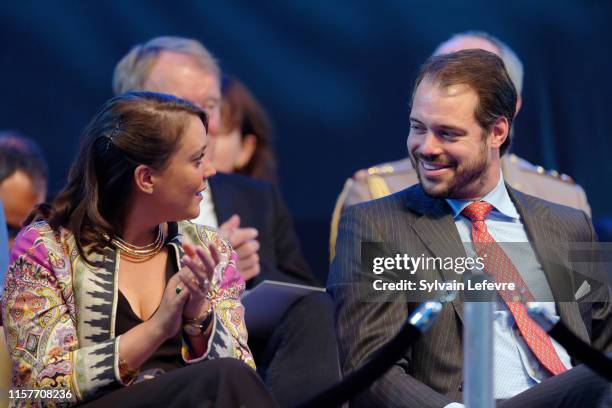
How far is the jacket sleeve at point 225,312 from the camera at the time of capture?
250cm

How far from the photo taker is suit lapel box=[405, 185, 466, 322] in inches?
106

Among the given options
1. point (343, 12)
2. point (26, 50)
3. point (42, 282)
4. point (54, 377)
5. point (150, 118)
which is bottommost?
point (54, 377)

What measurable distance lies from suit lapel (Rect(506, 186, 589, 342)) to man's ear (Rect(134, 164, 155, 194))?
0.95 metres

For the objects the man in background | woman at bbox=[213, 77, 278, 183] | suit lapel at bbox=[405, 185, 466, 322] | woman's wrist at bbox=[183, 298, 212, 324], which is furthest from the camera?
woman at bbox=[213, 77, 278, 183]

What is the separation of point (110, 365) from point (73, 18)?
94.6 inches

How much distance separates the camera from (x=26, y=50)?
14.6ft

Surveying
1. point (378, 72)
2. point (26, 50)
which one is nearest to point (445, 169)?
point (378, 72)

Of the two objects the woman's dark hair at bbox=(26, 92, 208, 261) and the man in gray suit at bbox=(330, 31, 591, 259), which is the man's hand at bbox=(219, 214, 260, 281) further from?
the woman's dark hair at bbox=(26, 92, 208, 261)

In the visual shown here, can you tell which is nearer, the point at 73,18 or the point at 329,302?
the point at 329,302

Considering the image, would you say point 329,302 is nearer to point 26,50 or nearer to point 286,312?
point 286,312

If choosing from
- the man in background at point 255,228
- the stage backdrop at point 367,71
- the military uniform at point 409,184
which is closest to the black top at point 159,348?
the man in background at point 255,228

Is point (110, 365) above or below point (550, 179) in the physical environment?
below

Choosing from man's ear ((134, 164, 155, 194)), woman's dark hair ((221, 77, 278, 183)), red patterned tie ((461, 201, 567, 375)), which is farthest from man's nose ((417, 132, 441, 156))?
woman's dark hair ((221, 77, 278, 183))

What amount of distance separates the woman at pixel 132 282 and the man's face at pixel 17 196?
4.02 feet
